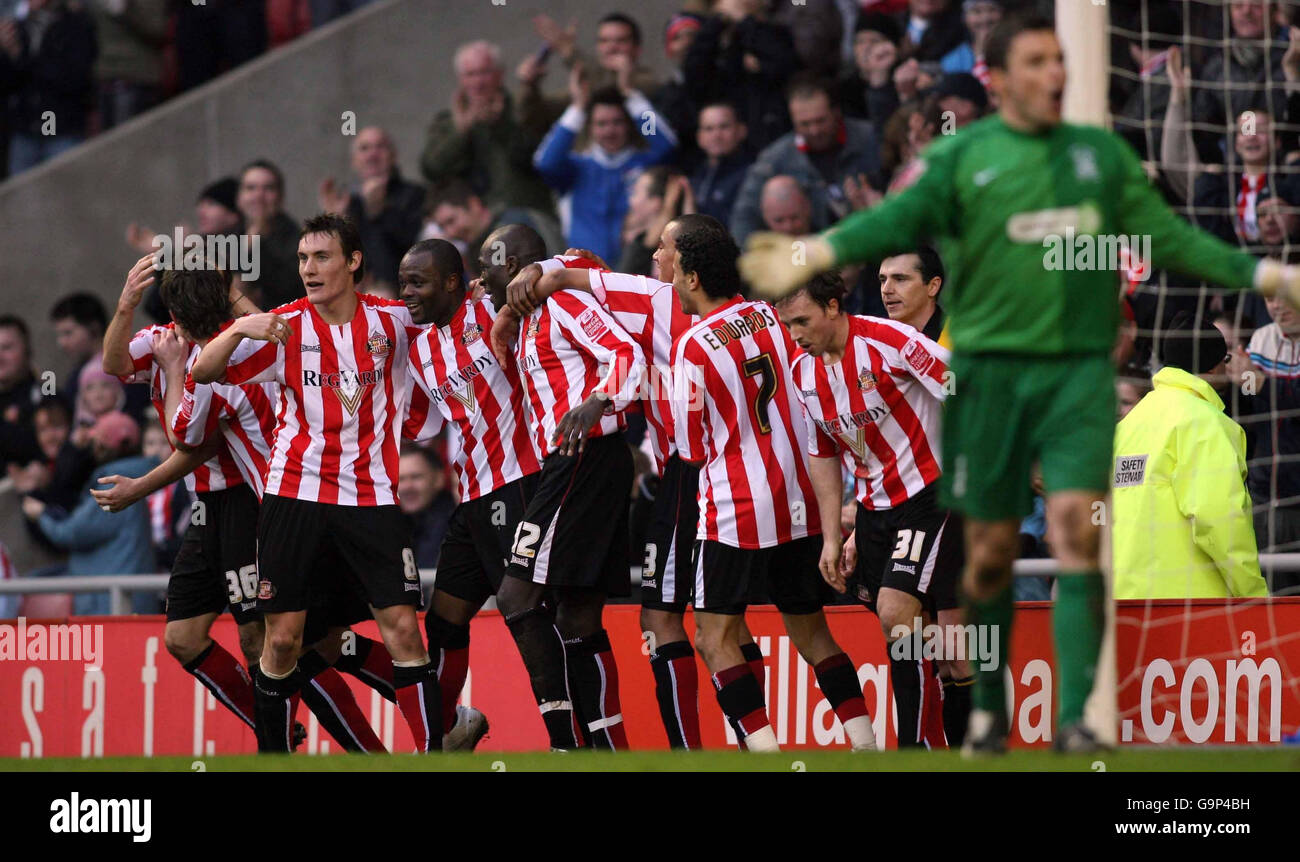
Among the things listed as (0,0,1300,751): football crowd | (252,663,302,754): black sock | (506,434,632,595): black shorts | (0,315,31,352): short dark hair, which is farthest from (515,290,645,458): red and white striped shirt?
(0,315,31,352): short dark hair

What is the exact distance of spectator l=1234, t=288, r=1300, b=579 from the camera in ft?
29.6

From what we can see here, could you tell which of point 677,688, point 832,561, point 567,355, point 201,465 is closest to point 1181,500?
point 832,561

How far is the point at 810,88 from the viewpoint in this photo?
10930mm

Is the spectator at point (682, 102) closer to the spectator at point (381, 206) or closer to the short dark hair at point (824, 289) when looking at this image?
the spectator at point (381, 206)

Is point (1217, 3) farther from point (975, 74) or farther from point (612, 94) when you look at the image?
point (612, 94)

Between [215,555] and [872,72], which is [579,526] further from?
[872,72]

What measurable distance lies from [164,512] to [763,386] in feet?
19.0

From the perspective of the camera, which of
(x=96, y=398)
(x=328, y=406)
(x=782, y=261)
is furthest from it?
(x=96, y=398)

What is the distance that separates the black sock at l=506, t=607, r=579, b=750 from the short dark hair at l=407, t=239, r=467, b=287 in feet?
5.37

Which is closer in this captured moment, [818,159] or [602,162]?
[818,159]

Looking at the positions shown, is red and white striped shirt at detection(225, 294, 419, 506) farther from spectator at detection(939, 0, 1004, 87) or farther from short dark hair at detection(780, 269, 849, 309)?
spectator at detection(939, 0, 1004, 87)

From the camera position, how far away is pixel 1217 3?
34.0 ft
